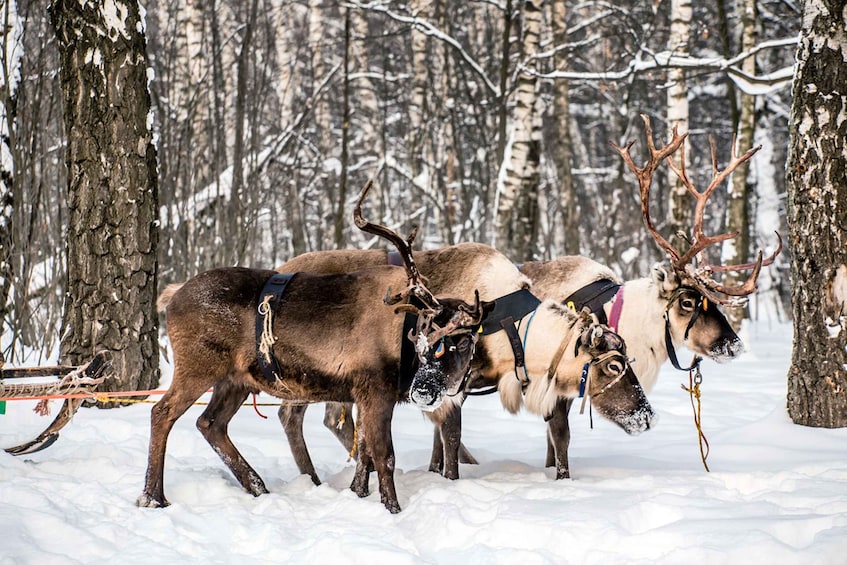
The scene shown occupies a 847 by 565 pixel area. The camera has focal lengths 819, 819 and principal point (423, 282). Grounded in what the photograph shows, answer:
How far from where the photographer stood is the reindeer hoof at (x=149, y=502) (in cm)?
369

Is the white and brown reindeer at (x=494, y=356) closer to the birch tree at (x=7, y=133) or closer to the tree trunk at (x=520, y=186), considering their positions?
the birch tree at (x=7, y=133)

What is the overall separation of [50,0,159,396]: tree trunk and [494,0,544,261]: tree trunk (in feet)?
14.0

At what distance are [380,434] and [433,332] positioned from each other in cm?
56

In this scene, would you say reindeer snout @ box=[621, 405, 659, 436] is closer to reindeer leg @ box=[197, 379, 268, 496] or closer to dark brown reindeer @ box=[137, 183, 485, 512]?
dark brown reindeer @ box=[137, 183, 485, 512]

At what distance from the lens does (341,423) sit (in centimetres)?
514

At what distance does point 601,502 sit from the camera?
360cm

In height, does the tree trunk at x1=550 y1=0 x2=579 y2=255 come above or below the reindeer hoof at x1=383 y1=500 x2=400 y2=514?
above

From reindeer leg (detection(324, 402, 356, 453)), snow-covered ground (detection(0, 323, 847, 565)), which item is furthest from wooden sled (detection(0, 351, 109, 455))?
reindeer leg (detection(324, 402, 356, 453))

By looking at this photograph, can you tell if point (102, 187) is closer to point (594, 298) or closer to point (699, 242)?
point (594, 298)

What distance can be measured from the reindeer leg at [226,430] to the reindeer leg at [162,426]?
28 centimetres

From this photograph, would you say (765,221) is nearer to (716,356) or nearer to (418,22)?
(418,22)

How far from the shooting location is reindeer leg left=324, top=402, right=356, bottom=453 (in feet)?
17.0

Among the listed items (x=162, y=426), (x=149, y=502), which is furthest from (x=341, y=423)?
(x=149, y=502)

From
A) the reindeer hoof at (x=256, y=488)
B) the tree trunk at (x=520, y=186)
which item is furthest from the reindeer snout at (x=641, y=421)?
the tree trunk at (x=520, y=186)
